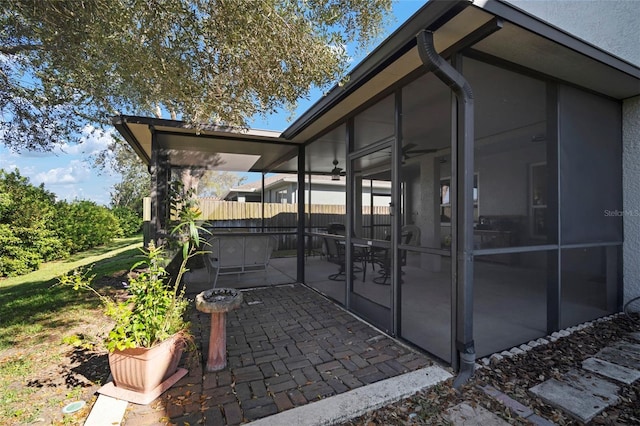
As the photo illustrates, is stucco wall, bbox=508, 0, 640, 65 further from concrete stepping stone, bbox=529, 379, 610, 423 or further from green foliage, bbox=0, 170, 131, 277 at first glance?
green foliage, bbox=0, 170, 131, 277

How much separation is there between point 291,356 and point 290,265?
4.79 meters

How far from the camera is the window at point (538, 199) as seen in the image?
3064mm

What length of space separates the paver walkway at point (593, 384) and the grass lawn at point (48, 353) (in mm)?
3192

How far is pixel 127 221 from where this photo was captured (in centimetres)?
1642

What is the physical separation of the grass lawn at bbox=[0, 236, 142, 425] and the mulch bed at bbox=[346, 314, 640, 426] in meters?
2.04

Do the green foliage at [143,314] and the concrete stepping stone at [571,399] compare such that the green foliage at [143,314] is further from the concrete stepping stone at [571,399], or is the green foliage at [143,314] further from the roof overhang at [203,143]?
the concrete stepping stone at [571,399]

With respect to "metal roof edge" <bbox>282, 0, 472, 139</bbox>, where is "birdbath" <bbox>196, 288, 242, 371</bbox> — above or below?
below

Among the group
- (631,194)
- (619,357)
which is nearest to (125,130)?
(619,357)

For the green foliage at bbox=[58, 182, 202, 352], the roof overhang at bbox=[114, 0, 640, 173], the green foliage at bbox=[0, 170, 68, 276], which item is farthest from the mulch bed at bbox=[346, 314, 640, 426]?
the green foliage at bbox=[0, 170, 68, 276]

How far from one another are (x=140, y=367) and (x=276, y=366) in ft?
3.39

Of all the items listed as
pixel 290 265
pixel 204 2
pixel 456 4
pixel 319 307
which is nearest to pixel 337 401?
pixel 319 307

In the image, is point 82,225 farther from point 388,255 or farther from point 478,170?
point 478,170

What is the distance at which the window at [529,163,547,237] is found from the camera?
3.06 m

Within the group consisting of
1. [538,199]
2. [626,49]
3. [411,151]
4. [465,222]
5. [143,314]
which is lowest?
[143,314]
